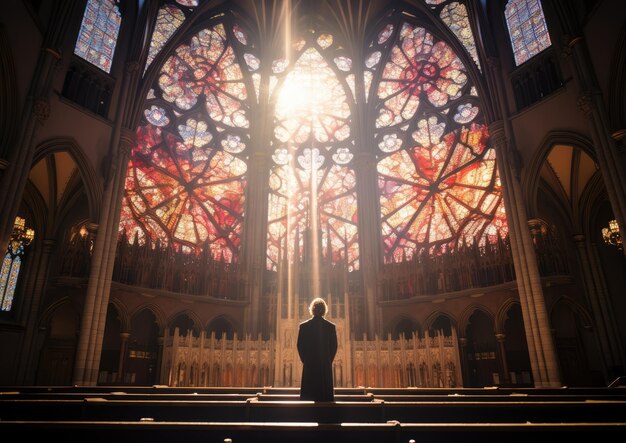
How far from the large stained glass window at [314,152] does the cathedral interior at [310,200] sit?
5.2 inches

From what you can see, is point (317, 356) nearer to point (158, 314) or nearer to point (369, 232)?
point (158, 314)

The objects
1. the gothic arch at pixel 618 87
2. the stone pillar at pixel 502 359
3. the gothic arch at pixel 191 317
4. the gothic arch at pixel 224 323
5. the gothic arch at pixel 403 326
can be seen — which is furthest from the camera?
the gothic arch at pixel 403 326

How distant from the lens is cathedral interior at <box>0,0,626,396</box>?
11.5 metres

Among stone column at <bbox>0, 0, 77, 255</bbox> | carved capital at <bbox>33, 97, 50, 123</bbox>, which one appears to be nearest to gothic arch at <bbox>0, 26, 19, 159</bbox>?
stone column at <bbox>0, 0, 77, 255</bbox>

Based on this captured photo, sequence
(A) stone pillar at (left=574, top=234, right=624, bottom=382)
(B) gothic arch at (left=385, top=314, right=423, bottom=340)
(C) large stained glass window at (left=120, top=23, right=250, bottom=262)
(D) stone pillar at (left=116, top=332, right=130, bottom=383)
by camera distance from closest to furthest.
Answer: (A) stone pillar at (left=574, top=234, right=624, bottom=382)
(D) stone pillar at (left=116, top=332, right=130, bottom=383)
(B) gothic arch at (left=385, top=314, right=423, bottom=340)
(C) large stained glass window at (left=120, top=23, right=250, bottom=262)

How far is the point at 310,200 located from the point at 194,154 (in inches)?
217

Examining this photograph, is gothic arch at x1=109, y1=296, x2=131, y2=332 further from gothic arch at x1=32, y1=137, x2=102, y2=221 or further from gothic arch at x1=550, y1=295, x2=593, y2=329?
gothic arch at x1=550, y1=295, x2=593, y2=329

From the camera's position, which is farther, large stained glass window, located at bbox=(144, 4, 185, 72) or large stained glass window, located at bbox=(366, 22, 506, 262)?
large stained glass window, located at bbox=(144, 4, 185, 72)

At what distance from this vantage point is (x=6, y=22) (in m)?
9.90

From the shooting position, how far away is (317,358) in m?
4.18

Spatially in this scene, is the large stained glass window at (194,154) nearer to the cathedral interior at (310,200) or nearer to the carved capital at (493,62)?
the cathedral interior at (310,200)

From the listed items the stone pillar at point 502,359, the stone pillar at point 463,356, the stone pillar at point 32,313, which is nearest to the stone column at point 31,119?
the stone pillar at point 32,313

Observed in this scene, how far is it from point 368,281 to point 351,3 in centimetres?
1433

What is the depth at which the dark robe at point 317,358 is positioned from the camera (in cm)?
396
